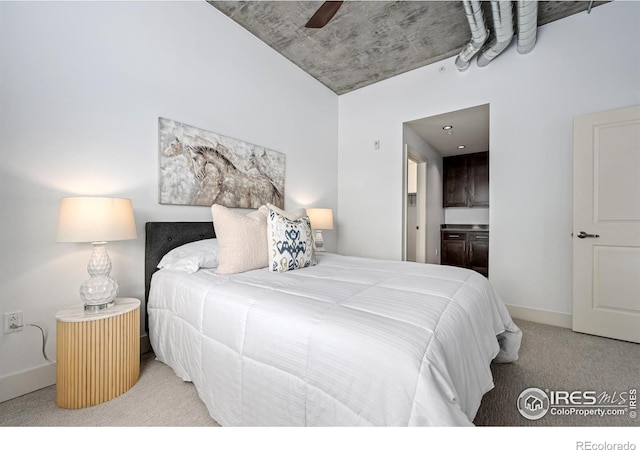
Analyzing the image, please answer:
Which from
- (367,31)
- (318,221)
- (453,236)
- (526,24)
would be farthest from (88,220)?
(453,236)

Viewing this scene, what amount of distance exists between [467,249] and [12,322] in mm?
5865

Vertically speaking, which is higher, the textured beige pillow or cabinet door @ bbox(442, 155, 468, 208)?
cabinet door @ bbox(442, 155, 468, 208)

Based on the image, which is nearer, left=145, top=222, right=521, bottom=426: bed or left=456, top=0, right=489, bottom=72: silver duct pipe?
left=145, top=222, right=521, bottom=426: bed

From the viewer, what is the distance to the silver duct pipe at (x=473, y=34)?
2197 mm

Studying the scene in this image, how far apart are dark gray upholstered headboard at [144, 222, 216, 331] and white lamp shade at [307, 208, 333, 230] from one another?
1407 mm

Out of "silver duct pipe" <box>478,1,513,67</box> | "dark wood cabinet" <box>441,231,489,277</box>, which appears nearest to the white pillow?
"silver duct pipe" <box>478,1,513,67</box>

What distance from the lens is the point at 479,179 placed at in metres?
5.34

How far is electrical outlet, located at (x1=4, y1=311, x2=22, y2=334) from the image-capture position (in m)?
1.48

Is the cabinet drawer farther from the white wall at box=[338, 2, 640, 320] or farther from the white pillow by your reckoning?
the white pillow

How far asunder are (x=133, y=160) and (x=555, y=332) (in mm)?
3823

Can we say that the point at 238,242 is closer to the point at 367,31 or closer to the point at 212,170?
the point at 212,170

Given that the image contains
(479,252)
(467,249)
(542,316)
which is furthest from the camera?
(467,249)

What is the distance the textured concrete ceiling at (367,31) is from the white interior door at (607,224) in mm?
1205
